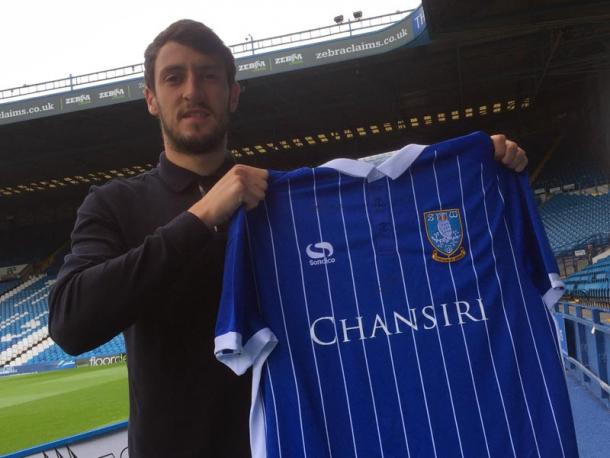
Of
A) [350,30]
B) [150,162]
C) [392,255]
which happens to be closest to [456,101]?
[350,30]

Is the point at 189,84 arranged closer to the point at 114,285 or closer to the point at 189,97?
the point at 189,97

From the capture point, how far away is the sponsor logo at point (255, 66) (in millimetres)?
15336

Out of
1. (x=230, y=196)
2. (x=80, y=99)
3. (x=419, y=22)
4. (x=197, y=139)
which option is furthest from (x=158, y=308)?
(x=80, y=99)

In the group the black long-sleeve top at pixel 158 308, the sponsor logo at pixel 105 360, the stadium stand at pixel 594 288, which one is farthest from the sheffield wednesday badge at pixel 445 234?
the sponsor logo at pixel 105 360

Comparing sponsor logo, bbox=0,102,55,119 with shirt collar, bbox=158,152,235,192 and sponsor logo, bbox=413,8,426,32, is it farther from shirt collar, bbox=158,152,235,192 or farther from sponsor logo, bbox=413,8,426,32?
shirt collar, bbox=158,152,235,192

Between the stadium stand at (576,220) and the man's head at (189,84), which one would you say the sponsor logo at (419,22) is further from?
the man's head at (189,84)

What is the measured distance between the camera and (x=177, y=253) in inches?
55.1

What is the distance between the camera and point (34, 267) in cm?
2866

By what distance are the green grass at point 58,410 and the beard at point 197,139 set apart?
6.24 meters

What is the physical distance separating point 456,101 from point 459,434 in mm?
20048

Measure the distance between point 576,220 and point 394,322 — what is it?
20.4 meters

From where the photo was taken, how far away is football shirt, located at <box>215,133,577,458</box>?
1678 mm

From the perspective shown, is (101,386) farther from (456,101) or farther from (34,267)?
(34,267)

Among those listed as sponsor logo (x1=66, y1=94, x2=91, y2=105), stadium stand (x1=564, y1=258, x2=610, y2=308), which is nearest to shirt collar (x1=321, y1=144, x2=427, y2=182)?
stadium stand (x1=564, y1=258, x2=610, y2=308)
